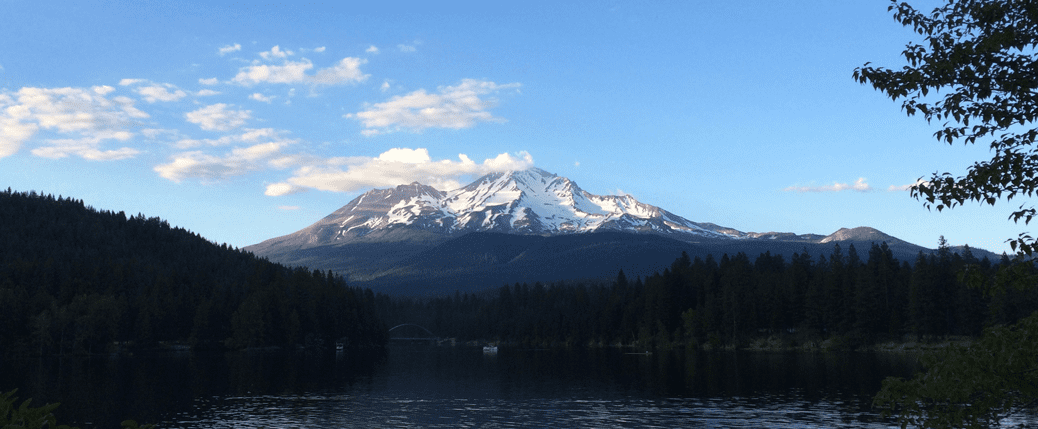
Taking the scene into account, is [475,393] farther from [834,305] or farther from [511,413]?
[834,305]

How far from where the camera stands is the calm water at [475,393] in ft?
207

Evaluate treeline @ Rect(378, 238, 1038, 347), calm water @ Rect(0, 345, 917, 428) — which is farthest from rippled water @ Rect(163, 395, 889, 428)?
treeline @ Rect(378, 238, 1038, 347)

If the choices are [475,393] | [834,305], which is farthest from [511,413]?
[834,305]

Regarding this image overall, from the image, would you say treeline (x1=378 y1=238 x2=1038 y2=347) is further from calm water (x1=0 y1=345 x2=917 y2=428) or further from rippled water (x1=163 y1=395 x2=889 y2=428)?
rippled water (x1=163 y1=395 x2=889 y2=428)

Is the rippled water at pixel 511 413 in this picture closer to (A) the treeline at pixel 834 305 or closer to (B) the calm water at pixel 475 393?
(B) the calm water at pixel 475 393

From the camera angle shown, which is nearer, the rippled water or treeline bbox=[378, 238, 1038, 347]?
the rippled water

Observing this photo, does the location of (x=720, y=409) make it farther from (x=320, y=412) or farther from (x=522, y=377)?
(x=522, y=377)

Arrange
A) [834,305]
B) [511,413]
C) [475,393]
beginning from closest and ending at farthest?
[511,413] < [475,393] < [834,305]

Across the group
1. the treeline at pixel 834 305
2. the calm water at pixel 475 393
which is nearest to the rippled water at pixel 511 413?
the calm water at pixel 475 393

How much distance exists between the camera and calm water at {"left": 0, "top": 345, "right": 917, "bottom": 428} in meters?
63.2

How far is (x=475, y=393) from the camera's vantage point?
87.4m

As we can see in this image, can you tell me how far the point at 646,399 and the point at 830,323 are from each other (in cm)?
10180

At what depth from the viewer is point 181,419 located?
213ft

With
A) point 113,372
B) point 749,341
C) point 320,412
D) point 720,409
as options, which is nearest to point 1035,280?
point 720,409
